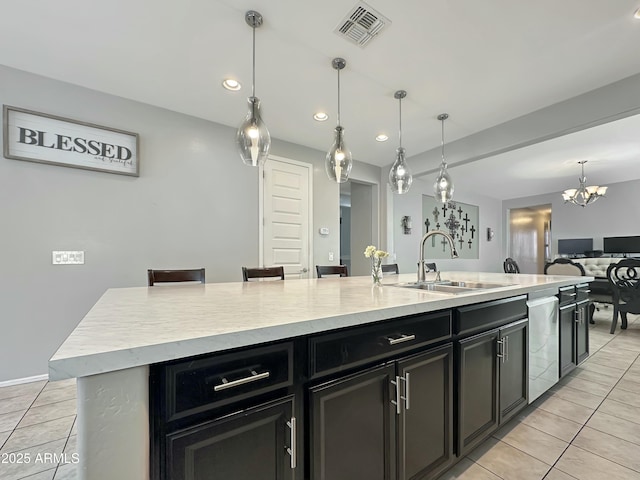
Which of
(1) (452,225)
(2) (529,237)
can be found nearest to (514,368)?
(1) (452,225)

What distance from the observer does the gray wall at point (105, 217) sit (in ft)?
7.86

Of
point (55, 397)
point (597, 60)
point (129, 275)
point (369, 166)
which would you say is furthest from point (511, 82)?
point (55, 397)

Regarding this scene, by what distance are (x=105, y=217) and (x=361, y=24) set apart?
2817 mm

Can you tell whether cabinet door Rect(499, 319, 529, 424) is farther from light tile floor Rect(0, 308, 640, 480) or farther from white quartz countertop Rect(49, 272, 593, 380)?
white quartz countertop Rect(49, 272, 593, 380)

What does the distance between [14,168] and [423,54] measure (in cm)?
355

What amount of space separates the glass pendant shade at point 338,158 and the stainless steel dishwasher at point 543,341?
5.47 feet

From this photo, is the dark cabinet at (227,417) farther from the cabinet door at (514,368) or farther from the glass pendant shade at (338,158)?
the glass pendant shade at (338,158)

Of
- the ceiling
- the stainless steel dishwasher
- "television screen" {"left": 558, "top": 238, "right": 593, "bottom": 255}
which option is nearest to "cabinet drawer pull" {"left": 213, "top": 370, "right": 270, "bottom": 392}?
the stainless steel dishwasher

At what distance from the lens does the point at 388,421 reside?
110cm

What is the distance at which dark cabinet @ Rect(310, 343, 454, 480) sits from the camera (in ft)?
3.09

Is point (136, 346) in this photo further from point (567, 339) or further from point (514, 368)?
point (567, 339)

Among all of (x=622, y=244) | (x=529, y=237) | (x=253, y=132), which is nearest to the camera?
(x=253, y=132)

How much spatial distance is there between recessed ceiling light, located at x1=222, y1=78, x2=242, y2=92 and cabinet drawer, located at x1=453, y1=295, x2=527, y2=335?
2624 mm

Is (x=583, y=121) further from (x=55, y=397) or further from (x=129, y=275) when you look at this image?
(x=55, y=397)
